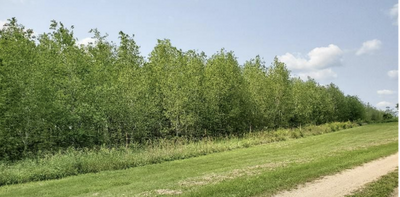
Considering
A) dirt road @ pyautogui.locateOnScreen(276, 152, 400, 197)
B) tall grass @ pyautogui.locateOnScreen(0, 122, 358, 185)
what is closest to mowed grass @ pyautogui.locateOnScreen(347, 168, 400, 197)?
dirt road @ pyautogui.locateOnScreen(276, 152, 400, 197)

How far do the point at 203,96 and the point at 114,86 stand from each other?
38.4ft

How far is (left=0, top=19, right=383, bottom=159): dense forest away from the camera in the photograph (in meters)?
22.2

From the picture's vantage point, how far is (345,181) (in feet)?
34.2

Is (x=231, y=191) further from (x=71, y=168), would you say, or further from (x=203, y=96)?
(x=203, y=96)

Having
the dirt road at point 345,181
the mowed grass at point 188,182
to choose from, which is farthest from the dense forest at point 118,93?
the dirt road at point 345,181

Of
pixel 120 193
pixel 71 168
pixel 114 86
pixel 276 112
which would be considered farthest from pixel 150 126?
pixel 276 112

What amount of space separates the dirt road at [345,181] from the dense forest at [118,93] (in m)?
19.6

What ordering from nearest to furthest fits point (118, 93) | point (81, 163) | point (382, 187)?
point (382, 187), point (81, 163), point (118, 93)

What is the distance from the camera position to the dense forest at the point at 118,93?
22.2 meters

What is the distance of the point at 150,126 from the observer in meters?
30.9

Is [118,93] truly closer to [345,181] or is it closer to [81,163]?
[81,163]

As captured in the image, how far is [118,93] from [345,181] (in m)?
21.3

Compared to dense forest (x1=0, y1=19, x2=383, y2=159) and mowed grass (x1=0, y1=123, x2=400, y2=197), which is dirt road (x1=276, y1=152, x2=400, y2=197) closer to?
mowed grass (x1=0, y1=123, x2=400, y2=197)

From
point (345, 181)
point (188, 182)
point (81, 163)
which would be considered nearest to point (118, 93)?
point (81, 163)
